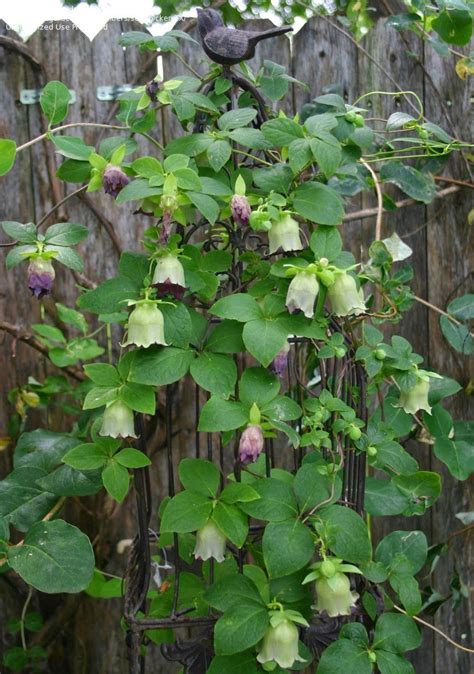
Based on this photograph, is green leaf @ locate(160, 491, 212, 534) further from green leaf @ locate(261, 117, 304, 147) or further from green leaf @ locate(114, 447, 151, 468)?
green leaf @ locate(261, 117, 304, 147)

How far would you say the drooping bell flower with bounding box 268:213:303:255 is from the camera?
3.63 ft

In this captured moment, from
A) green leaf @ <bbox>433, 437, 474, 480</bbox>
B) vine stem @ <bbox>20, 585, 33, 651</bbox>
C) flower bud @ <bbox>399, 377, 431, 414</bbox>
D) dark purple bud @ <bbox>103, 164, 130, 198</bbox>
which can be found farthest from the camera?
vine stem @ <bbox>20, 585, 33, 651</bbox>

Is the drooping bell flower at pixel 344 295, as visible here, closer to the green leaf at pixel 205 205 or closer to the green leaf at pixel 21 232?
the green leaf at pixel 205 205

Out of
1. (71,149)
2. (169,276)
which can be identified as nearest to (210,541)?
(169,276)

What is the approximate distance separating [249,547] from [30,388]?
2.52ft

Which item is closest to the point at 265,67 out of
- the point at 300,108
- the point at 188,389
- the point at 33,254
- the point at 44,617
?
the point at 300,108

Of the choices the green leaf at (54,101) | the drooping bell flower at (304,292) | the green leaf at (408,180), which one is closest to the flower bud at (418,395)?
the drooping bell flower at (304,292)

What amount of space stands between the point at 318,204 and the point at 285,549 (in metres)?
0.49

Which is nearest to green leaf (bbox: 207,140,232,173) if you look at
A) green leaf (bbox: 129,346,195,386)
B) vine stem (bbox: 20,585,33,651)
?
green leaf (bbox: 129,346,195,386)

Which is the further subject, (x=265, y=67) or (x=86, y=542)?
(x=265, y=67)

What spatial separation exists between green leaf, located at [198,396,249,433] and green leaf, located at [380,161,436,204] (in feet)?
2.84

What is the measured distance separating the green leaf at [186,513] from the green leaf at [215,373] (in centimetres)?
17

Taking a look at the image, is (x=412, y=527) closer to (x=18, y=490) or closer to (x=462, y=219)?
(x=462, y=219)

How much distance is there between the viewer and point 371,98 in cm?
182
